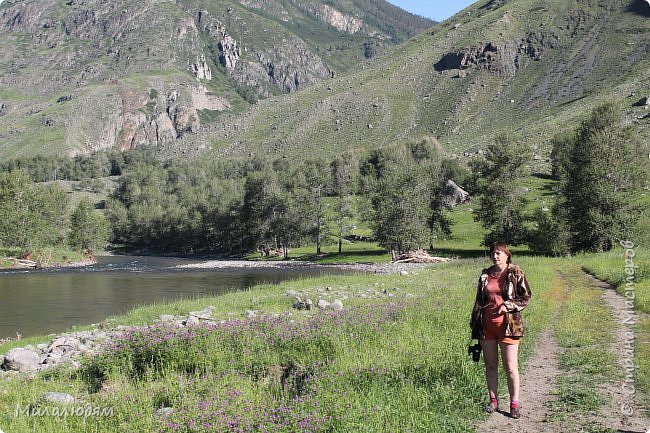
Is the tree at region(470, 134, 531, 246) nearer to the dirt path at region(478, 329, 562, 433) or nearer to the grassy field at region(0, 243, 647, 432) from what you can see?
the grassy field at region(0, 243, 647, 432)

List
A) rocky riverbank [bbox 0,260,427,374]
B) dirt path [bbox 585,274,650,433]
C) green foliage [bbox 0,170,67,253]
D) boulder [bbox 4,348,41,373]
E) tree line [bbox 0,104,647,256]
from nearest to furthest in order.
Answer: dirt path [bbox 585,274,650,433]
boulder [bbox 4,348,41,373]
rocky riverbank [bbox 0,260,427,374]
tree line [bbox 0,104,647,256]
green foliage [bbox 0,170,67,253]

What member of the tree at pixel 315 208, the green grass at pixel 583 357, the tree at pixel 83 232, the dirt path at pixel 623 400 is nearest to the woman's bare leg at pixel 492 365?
the green grass at pixel 583 357

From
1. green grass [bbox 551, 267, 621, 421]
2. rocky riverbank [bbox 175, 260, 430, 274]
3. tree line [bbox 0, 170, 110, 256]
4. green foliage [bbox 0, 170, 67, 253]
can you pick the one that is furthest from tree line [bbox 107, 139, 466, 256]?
green grass [bbox 551, 267, 621, 421]

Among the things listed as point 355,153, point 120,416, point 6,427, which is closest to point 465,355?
point 120,416

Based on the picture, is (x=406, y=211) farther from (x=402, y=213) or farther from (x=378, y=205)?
(x=378, y=205)

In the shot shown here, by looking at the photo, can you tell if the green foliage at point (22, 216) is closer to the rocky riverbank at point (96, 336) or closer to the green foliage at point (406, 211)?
the green foliage at point (406, 211)

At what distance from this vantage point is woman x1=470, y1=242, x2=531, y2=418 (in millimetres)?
8508

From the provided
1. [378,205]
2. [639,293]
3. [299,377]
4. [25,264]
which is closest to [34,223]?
[25,264]

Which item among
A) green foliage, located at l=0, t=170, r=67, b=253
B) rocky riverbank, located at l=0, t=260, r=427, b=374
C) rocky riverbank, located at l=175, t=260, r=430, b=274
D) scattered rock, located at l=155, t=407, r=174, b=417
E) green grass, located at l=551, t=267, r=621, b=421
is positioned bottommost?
rocky riverbank, located at l=175, t=260, r=430, b=274

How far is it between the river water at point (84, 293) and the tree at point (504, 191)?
28009mm

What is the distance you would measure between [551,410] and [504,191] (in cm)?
5272

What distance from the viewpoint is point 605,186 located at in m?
42.3

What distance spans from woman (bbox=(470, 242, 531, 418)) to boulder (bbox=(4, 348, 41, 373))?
13.7m

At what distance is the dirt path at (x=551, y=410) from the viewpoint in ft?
25.0
